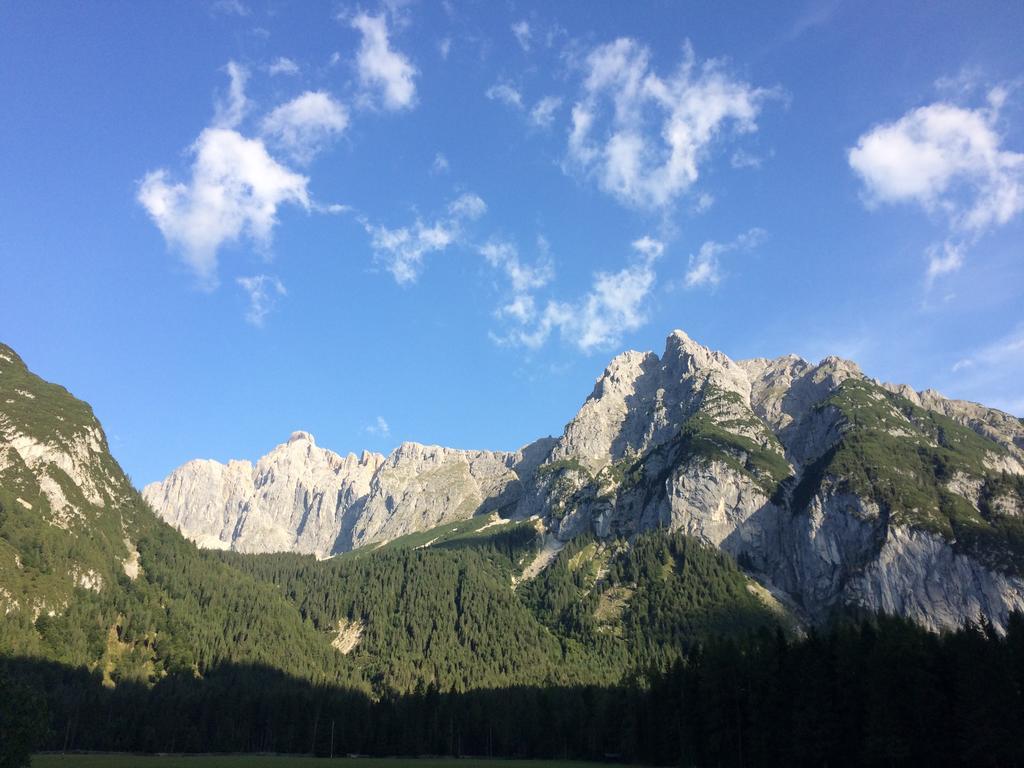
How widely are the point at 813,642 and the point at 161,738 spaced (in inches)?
5318

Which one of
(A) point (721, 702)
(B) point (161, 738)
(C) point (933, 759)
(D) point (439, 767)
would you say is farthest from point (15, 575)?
(C) point (933, 759)

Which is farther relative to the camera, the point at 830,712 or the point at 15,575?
the point at 15,575

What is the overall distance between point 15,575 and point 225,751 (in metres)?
92.5

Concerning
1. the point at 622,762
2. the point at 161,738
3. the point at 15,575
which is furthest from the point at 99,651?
the point at 622,762

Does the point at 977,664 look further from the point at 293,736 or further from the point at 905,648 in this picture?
the point at 293,736

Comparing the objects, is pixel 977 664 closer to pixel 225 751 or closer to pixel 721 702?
pixel 721 702

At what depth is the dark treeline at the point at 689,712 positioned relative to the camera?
6881 centimetres

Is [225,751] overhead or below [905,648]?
below

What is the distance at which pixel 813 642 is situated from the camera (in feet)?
281

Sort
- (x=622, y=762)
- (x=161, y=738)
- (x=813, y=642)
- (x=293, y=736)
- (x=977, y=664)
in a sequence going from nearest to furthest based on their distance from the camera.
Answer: (x=977, y=664) → (x=813, y=642) → (x=622, y=762) → (x=161, y=738) → (x=293, y=736)

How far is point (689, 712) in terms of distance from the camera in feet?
333

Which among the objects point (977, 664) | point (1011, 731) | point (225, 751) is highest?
point (977, 664)

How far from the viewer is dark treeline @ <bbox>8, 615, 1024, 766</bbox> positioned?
68812 millimetres

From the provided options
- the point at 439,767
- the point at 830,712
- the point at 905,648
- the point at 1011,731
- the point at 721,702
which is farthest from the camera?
the point at 439,767
